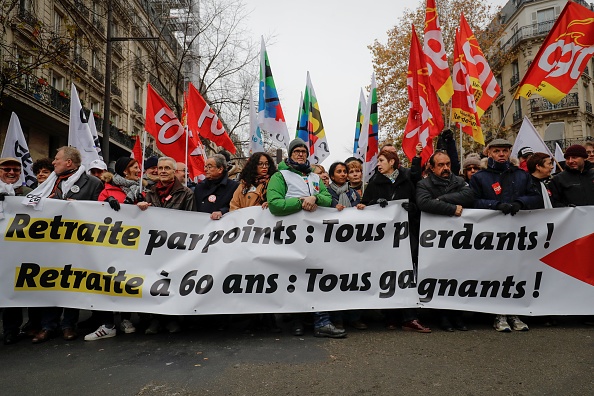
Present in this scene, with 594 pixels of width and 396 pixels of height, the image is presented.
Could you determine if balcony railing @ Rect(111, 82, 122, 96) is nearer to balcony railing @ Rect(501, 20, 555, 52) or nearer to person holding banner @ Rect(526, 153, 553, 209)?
person holding banner @ Rect(526, 153, 553, 209)

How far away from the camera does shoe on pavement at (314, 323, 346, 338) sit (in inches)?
171

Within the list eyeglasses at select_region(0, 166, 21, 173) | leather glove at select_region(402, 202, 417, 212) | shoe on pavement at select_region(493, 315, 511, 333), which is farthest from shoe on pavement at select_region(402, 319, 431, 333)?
eyeglasses at select_region(0, 166, 21, 173)

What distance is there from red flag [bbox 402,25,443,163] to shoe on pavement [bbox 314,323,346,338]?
10.2ft

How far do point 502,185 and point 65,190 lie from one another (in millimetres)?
4884

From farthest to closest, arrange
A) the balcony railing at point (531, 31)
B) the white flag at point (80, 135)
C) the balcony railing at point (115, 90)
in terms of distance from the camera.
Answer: the balcony railing at point (531, 31) < the balcony railing at point (115, 90) < the white flag at point (80, 135)

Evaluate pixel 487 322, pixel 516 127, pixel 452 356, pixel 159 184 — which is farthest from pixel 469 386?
pixel 516 127

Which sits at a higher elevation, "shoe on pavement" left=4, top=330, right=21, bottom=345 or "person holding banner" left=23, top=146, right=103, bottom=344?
"person holding banner" left=23, top=146, right=103, bottom=344

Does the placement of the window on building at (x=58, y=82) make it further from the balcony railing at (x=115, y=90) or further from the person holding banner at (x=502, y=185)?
the person holding banner at (x=502, y=185)

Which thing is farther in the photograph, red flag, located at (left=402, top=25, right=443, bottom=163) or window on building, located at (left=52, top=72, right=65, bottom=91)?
window on building, located at (left=52, top=72, right=65, bottom=91)

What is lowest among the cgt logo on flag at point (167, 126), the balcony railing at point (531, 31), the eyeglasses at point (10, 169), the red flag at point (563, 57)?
the eyeglasses at point (10, 169)

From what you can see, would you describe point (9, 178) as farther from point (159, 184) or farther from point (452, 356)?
point (452, 356)

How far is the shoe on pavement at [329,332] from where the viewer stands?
4355mm

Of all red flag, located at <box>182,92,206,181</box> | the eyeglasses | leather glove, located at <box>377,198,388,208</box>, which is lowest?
leather glove, located at <box>377,198,388,208</box>

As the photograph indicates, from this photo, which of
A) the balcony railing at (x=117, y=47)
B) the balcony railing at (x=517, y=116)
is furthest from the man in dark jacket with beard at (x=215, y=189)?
the balcony railing at (x=517, y=116)
